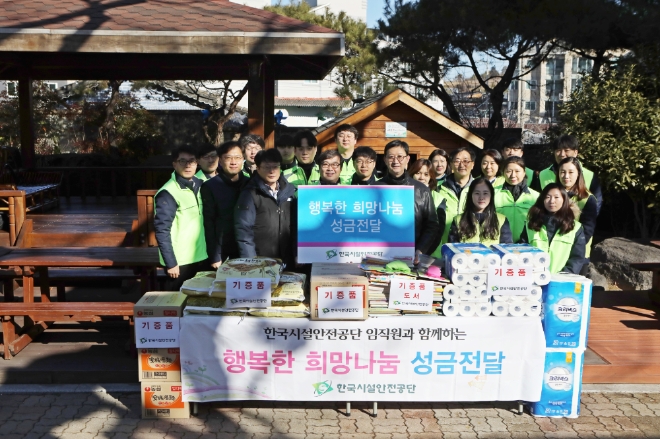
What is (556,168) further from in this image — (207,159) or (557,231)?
(207,159)

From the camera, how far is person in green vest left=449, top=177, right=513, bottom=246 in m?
5.06

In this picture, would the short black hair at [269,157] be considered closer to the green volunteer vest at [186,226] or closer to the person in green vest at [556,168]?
the green volunteer vest at [186,226]

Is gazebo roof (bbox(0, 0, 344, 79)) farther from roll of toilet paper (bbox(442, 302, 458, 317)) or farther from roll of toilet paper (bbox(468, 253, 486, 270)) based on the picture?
roll of toilet paper (bbox(442, 302, 458, 317))

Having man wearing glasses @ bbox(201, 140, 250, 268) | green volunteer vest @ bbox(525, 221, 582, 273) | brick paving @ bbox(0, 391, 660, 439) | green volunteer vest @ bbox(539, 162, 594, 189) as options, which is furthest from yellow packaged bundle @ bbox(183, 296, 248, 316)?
green volunteer vest @ bbox(539, 162, 594, 189)

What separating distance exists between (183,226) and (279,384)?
1.63 metres

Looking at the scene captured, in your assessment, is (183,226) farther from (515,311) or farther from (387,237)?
(515,311)

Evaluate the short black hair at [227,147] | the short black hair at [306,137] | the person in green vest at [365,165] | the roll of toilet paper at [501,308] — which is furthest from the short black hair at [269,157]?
the roll of toilet paper at [501,308]

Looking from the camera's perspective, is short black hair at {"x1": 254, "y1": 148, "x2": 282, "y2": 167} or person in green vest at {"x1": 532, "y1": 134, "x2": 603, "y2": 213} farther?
person in green vest at {"x1": 532, "y1": 134, "x2": 603, "y2": 213}

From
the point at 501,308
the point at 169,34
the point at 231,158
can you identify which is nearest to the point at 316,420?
the point at 501,308

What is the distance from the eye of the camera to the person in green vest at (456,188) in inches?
225

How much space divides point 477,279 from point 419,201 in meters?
1.12

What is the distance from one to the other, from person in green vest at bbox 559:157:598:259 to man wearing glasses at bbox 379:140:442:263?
1.27 meters

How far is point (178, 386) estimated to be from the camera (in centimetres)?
454

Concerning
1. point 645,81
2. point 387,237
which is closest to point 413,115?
point 645,81
